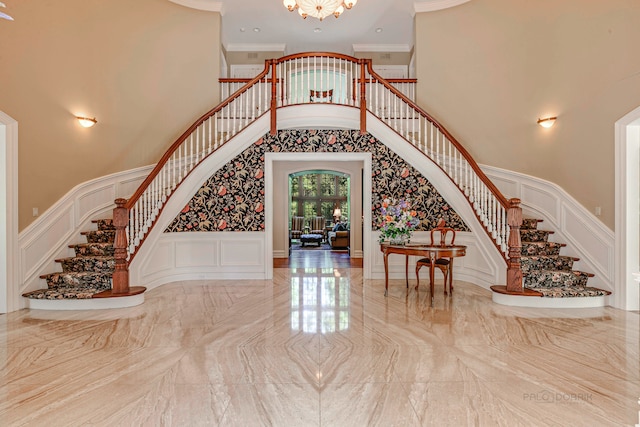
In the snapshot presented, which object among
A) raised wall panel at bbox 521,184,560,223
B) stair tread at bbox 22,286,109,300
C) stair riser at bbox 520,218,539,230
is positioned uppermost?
raised wall panel at bbox 521,184,560,223

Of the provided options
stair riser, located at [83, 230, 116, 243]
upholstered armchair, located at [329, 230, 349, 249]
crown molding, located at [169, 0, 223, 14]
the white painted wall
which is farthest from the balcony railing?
upholstered armchair, located at [329, 230, 349, 249]

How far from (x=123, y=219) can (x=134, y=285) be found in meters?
1.04

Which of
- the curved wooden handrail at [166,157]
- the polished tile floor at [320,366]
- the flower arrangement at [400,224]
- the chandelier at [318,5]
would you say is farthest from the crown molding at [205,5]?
the polished tile floor at [320,366]

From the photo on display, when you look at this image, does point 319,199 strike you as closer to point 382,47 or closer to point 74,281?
point 382,47

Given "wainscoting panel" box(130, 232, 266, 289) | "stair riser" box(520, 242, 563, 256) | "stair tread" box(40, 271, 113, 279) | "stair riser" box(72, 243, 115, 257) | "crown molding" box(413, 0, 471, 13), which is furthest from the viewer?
"crown molding" box(413, 0, 471, 13)

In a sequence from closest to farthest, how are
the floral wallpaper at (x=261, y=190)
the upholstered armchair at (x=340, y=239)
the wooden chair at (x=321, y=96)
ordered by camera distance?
the floral wallpaper at (x=261, y=190), the wooden chair at (x=321, y=96), the upholstered armchair at (x=340, y=239)

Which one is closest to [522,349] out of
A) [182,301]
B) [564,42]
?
[182,301]

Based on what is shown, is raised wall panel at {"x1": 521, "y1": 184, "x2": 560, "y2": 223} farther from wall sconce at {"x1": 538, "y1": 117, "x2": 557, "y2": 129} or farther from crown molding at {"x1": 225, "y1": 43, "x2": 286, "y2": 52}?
crown molding at {"x1": 225, "y1": 43, "x2": 286, "y2": 52}

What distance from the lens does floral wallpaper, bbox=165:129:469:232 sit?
6.28 meters

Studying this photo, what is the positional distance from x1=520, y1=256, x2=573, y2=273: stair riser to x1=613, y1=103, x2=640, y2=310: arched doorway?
657mm

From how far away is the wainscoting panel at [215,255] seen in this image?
616cm

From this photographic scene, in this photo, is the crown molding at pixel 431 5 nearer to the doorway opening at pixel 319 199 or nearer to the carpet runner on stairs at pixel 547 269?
the carpet runner on stairs at pixel 547 269

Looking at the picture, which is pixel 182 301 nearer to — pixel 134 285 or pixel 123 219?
pixel 134 285

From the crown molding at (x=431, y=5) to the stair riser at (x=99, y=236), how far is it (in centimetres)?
694
